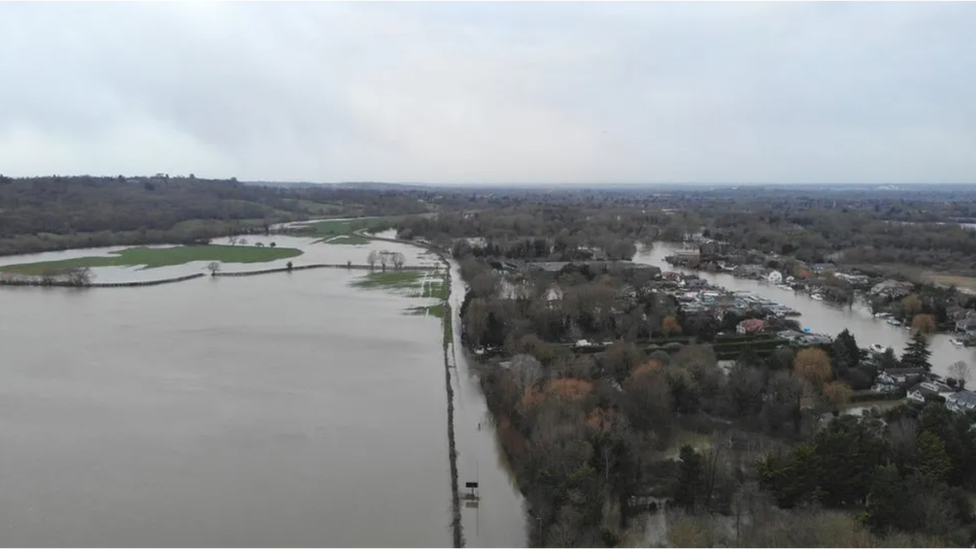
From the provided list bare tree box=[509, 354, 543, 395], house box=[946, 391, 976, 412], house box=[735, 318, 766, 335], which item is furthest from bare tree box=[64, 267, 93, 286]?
house box=[946, 391, 976, 412]

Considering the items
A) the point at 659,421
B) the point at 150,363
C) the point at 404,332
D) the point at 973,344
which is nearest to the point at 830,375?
the point at 659,421

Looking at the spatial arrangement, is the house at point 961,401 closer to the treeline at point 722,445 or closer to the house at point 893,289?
the treeline at point 722,445

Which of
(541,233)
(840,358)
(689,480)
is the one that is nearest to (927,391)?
(840,358)

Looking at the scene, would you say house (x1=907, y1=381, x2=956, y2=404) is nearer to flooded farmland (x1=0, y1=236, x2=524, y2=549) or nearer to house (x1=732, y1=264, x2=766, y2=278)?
flooded farmland (x1=0, y1=236, x2=524, y2=549)

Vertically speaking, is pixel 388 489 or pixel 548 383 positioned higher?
pixel 548 383

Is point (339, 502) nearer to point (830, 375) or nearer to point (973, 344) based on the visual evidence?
point (830, 375)
